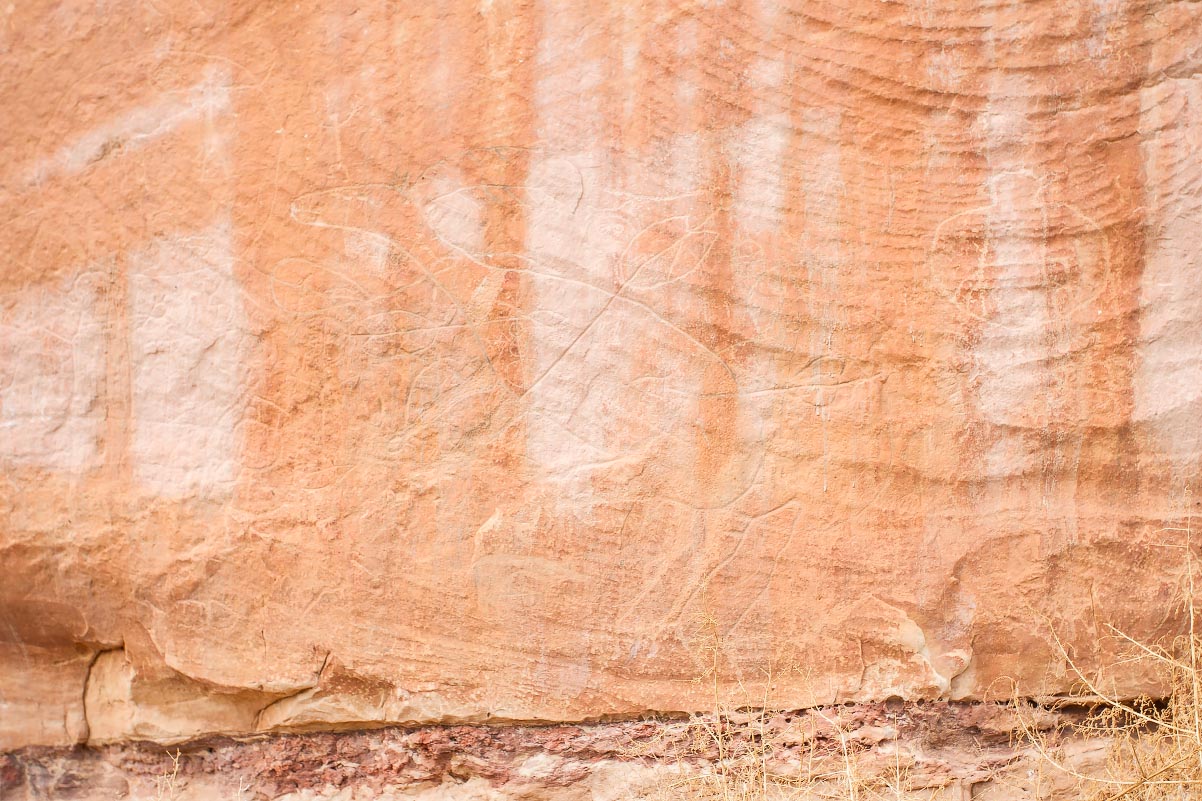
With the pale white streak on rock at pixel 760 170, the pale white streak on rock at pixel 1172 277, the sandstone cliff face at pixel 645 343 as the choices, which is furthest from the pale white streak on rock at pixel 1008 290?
the pale white streak on rock at pixel 760 170

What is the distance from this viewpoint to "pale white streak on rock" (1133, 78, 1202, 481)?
2576 millimetres

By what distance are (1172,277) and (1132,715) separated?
→ 3.75 ft

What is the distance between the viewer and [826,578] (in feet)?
8.77

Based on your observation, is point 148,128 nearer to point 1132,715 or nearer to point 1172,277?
point 1172,277

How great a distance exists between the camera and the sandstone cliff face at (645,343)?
260 cm

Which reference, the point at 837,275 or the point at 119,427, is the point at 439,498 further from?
the point at 837,275

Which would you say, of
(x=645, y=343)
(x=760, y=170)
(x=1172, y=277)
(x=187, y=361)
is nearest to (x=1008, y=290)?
(x=1172, y=277)

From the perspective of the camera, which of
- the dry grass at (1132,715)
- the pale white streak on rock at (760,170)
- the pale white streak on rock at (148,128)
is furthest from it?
the pale white streak on rock at (148,128)

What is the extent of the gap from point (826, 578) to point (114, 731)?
2102mm

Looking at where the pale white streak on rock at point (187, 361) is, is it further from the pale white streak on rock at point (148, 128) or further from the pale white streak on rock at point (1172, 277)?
the pale white streak on rock at point (1172, 277)

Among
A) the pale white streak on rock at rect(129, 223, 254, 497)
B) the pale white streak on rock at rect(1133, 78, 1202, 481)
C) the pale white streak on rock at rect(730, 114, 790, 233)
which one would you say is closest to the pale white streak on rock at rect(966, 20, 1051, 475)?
the pale white streak on rock at rect(1133, 78, 1202, 481)

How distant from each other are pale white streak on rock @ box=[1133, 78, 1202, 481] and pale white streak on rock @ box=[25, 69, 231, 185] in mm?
2419

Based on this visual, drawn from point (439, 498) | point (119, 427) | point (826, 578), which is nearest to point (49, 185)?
point (119, 427)

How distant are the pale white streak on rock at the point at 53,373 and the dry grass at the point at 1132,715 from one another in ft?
8.76
